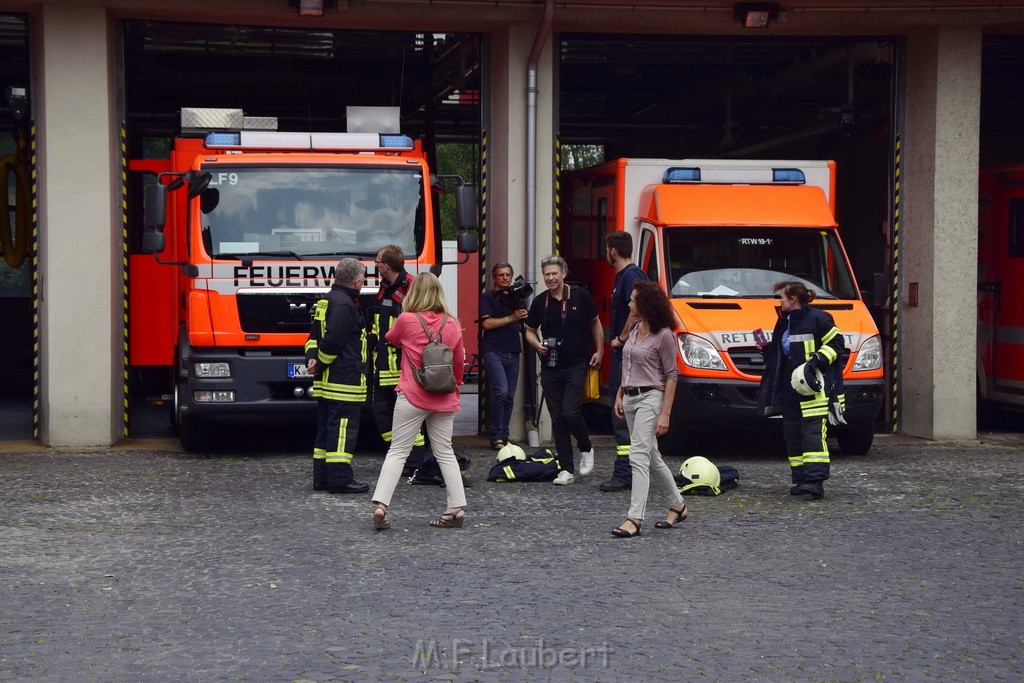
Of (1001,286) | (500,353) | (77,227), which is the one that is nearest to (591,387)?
(500,353)

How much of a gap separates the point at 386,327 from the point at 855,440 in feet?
15.8

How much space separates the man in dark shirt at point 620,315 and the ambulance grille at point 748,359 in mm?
1578

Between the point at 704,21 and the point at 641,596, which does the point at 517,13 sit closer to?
the point at 704,21

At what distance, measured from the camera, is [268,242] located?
40.4 ft

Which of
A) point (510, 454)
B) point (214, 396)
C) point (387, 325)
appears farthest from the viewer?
point (214, 396)

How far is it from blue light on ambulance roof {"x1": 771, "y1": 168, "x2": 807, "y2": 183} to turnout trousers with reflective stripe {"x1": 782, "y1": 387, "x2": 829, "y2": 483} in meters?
3.72

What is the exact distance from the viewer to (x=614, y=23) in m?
14.0

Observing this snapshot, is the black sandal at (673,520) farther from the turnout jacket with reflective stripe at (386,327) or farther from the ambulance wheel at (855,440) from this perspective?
the ambulance wheel at (855,440)

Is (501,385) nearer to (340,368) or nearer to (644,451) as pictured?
(340,368)

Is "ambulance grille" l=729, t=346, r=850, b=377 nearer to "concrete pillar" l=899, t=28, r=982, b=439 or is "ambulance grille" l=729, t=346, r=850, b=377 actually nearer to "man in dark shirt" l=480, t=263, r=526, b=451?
"man in dark shirt" l=480, t=263, r=526, b=451

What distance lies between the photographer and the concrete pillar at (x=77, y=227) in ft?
43.4

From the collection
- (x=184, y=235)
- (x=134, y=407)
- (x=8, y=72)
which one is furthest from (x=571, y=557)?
(x=8, y=72)

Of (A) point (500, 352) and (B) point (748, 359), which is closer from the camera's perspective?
(B) point (748, 359)

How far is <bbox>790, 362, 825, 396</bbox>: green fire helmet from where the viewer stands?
1037 cm
